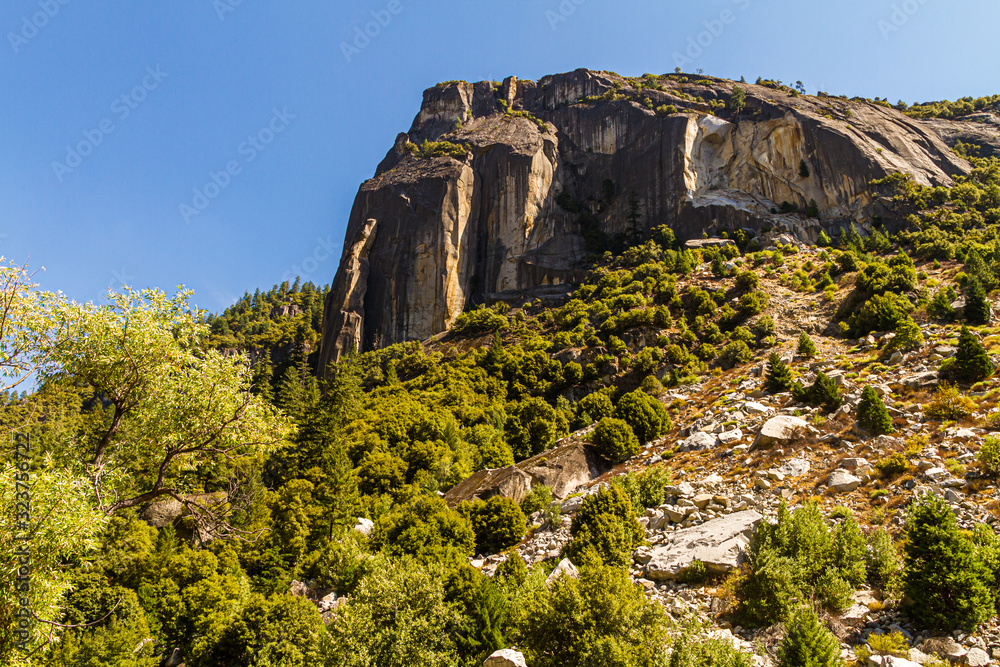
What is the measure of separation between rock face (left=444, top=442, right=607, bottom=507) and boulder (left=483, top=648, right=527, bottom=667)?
10821 mm

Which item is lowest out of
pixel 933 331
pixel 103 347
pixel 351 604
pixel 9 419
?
pixel 351 604

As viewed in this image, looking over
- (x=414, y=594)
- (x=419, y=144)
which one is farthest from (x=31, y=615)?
(x=419, y=144)

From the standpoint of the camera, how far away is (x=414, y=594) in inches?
526

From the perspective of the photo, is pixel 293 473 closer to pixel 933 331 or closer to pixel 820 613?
pixel 820 613

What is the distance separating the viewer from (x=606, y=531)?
54.3 feet

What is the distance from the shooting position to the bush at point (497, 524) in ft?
66.2

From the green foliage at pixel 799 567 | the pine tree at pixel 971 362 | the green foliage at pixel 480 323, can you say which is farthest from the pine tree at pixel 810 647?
the green foliage at pixel 480 323

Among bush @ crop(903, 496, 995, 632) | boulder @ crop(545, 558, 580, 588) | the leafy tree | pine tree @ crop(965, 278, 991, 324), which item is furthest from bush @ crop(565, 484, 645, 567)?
pine tree @ crop(965, 278, 991, 324)

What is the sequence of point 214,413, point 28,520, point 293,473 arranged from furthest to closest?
point 293,473
point 214,413
point 28,520

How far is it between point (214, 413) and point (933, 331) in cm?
3401

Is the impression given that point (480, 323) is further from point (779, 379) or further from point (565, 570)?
point (565, 570)

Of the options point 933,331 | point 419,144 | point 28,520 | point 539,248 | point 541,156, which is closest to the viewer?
point 28,520

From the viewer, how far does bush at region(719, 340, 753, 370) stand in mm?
36000

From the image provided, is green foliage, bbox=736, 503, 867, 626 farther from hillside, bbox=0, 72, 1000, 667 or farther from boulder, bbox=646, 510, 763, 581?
boulder, bbox=646, 510, 763, 581
